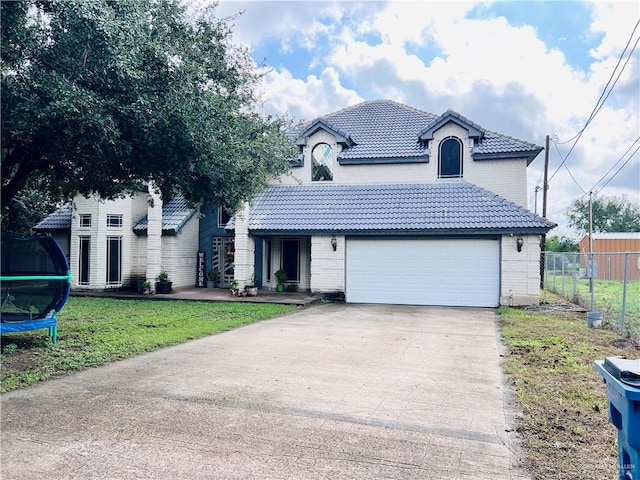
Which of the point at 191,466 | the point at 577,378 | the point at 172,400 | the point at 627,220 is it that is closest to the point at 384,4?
the point at 577,378

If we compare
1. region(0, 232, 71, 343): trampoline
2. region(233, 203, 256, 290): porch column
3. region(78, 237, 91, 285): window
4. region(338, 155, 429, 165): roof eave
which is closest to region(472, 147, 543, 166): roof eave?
region(338, 155, 429, 165): roof eave

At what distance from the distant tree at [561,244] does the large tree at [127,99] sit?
53.6 metres

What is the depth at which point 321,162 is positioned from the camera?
61.8ft

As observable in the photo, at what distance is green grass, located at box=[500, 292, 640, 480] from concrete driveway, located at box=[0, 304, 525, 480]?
0.90 feet

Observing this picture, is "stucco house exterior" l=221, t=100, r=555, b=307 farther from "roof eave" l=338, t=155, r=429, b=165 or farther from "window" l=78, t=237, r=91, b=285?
"window" l=78, t=237, r=91, b=285

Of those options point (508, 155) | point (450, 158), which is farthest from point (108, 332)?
point (508, 155)

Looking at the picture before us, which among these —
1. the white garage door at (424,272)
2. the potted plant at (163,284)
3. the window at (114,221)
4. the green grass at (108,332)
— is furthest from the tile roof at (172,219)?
the white garage door at (424,272)

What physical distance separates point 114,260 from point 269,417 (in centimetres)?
1557

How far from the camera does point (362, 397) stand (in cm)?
561

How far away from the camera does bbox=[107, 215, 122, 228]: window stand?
59.7 feet

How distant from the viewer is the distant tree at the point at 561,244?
180ft

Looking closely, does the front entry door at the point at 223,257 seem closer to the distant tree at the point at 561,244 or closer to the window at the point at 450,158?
the window at the point at 450,158

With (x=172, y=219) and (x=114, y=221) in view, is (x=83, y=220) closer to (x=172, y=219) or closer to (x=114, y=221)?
(x=114, y=221)

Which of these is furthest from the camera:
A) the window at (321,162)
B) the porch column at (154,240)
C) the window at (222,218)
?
the window at (222,218)
